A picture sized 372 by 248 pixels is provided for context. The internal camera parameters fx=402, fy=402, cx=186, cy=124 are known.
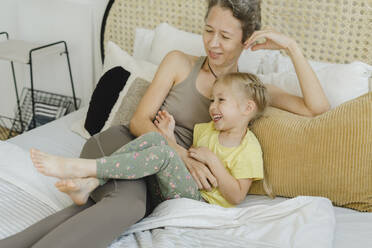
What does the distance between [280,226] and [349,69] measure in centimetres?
78

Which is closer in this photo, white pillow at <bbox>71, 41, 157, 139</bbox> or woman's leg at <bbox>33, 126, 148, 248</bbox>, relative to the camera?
woman's leg at <bbox>33, 126, 148, 248</bbox>

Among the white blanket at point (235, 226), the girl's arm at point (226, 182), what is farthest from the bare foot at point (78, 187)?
the girl's arm at point (226, 182)

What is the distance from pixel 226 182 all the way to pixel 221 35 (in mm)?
539

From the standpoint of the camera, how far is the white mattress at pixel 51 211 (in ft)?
3.79

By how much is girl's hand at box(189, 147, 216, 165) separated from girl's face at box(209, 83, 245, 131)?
0.32 feet

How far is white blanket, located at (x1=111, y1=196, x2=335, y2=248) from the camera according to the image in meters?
1.07

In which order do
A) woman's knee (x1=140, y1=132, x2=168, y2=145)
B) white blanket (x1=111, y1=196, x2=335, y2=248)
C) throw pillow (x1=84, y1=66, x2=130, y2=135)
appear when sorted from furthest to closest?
throw pillow (x1=84, y1=66, x2=130, y2=135) < woman's knee (x1=140, y1=132, x2=168, y2=145) < white blanket (x1=111, y1=196, x2=335, y2=248)

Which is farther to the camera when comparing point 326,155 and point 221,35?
point 221,35

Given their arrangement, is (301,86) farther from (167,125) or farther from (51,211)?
(51,211)

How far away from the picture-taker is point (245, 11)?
1444mm

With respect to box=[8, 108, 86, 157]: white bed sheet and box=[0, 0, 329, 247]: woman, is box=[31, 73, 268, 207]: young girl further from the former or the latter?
box=[8, 108, 86, 157]: white bed sheet

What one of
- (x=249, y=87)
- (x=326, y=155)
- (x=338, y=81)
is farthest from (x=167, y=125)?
(x=338, y=81)

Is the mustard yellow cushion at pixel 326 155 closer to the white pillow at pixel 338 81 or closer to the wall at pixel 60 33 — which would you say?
the white pillow at pixel 338 81

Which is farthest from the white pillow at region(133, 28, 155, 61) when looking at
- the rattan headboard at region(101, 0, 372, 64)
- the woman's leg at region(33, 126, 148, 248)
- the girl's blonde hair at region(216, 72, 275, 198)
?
the woman's leg at region(33, 126, 148, 248)
